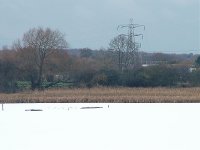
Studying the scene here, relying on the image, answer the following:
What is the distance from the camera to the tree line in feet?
95.3

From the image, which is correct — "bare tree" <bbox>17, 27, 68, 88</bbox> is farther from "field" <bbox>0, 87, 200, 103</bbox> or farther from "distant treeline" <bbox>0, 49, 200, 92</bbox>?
"field" <bbox>0, 87, 200, 103</bbox>
